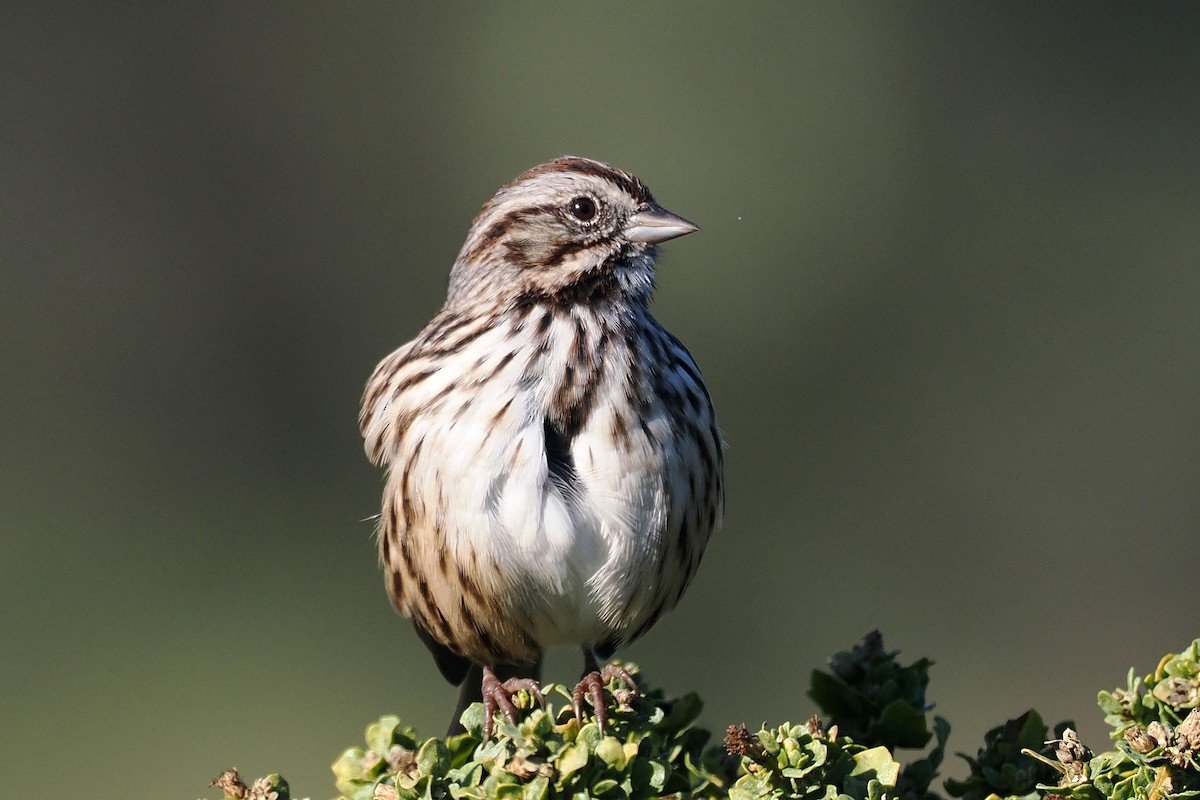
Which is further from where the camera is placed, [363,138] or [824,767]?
[363,138]

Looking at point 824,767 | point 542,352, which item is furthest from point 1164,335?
point 824,767

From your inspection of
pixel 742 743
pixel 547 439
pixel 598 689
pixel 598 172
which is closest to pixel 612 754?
pixel 742 743

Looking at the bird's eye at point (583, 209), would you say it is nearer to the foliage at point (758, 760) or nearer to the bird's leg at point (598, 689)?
the bird's leg at point (598, 689)

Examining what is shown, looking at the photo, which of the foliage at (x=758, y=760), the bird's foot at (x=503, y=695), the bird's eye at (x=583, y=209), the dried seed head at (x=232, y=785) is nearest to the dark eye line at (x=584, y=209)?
the bird's eye at (x=583, y=209)

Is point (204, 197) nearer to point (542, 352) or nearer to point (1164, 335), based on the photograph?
point (1164, 335)

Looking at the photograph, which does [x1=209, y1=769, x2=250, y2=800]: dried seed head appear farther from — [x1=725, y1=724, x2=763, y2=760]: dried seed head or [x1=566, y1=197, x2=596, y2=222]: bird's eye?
[x1=566, y1=197, x2=596, y2=222]: bird's eye

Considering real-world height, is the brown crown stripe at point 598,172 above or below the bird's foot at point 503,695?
above
